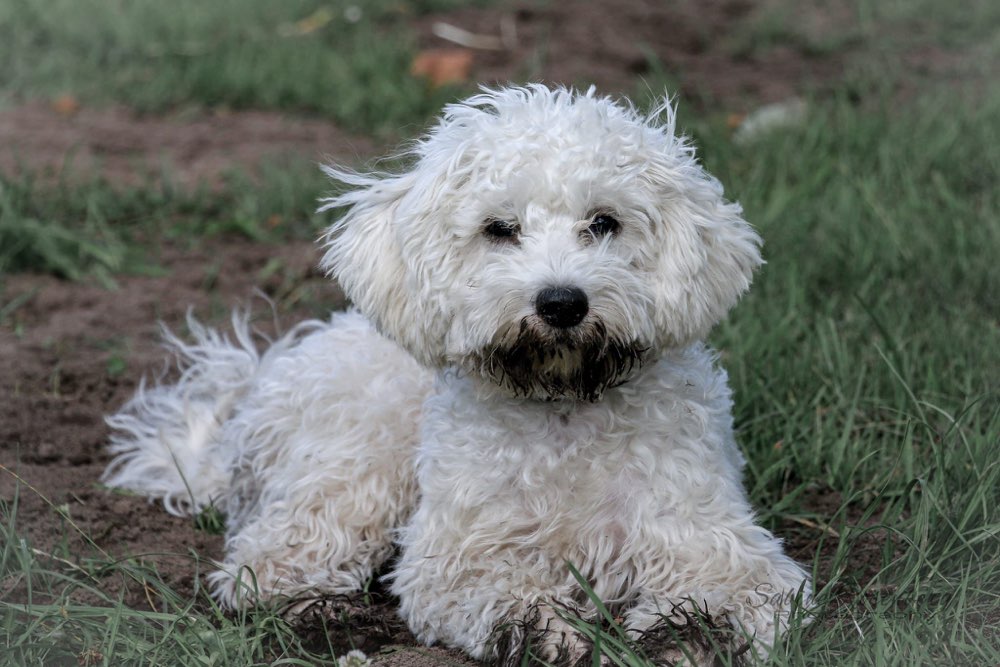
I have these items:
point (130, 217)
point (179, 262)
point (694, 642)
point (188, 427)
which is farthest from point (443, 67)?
point (694, 642)

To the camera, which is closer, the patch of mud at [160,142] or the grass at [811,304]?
the grass at [811,304]

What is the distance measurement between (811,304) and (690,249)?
1852 mm

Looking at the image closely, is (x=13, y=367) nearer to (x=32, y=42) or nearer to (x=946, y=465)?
(x=946, y=465)

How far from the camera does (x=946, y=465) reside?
3.50 meters

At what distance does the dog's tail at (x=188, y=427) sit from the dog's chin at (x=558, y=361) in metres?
1.45

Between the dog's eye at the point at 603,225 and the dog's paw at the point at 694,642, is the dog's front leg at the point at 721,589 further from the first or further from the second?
the dog's eye at the point at 603,225

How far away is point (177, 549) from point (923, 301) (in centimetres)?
277

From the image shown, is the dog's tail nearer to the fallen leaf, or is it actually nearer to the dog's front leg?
the dog's front leg

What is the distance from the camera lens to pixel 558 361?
2.96 meters

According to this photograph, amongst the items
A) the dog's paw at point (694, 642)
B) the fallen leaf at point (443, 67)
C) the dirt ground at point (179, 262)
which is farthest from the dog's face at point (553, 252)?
the fallen leaf at point (443, 67)

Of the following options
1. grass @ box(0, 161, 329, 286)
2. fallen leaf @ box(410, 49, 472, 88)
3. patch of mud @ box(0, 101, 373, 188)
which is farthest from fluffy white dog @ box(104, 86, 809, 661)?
fallen leaf @ box(410, 49, 472, 88)

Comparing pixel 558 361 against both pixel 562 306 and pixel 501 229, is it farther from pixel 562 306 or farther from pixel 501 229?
pixel 501 229

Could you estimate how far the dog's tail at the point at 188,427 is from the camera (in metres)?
4.24

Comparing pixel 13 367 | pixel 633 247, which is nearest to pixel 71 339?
pixel 13 367
